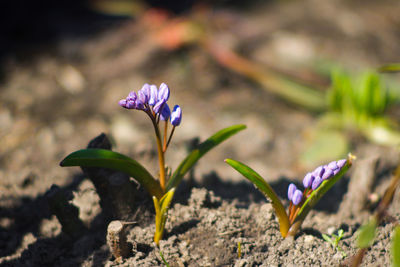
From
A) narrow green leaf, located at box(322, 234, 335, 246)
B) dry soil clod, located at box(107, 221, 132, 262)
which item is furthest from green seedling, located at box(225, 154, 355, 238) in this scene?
dry soil clod, located at box(107, 221, 132, 262)

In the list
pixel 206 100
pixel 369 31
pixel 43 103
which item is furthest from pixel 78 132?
pixel 369 31

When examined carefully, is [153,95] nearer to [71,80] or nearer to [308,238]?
[308,238]

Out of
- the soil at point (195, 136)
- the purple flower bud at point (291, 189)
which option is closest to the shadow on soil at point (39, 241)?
the soil at point (195, 136)

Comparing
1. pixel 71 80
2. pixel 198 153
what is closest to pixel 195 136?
pixel 198 153

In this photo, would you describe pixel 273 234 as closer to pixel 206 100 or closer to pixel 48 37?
pixel 206 100

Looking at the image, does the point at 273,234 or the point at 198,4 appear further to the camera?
the point at 198,4

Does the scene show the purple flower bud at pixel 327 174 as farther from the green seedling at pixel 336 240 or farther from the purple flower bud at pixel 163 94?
the purple flower bud at pixel 163 94
